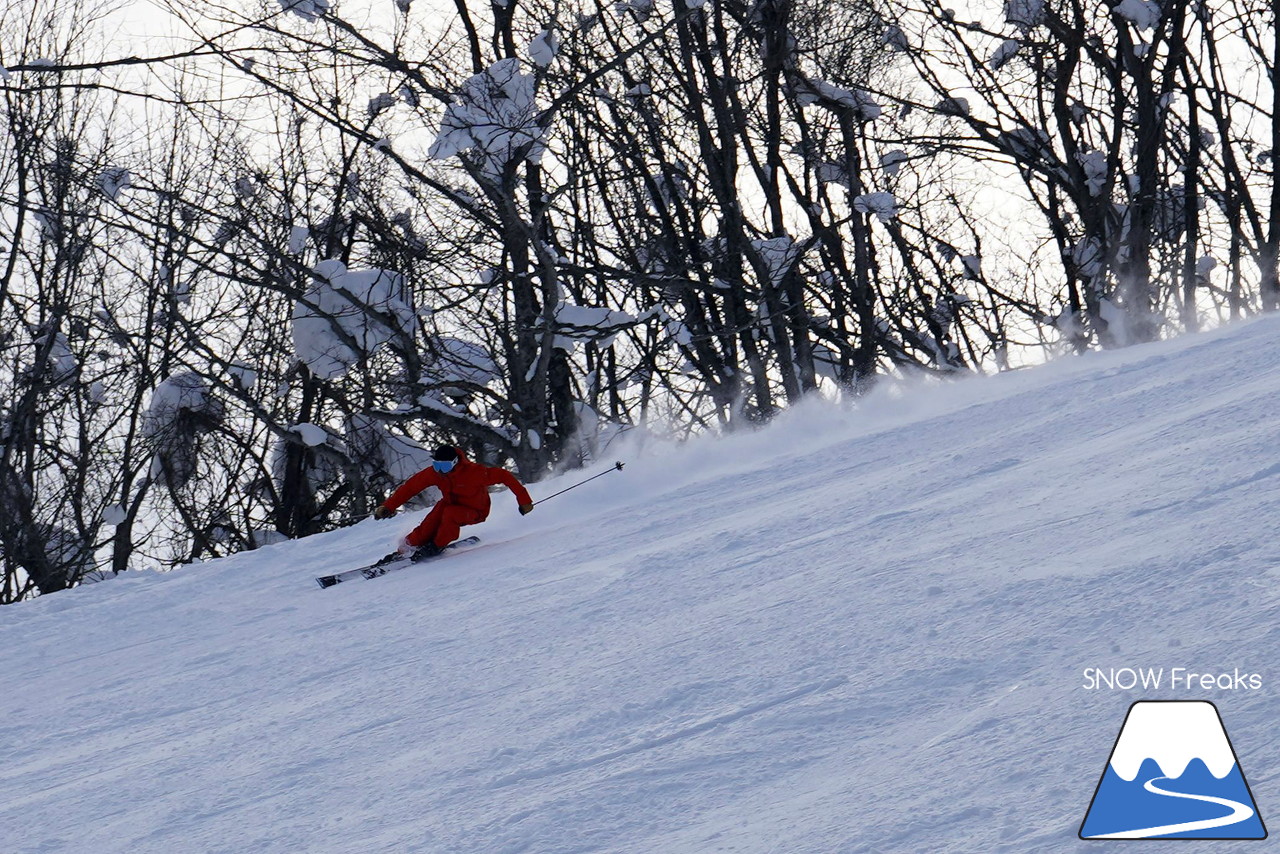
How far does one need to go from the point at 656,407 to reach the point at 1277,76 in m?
10.9

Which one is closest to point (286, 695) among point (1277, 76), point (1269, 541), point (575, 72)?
point (1269, 541)

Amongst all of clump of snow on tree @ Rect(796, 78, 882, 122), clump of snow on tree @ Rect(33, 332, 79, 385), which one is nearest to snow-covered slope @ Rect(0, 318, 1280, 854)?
clump of snow on tree @ Rect(796, 78, 882, 122)

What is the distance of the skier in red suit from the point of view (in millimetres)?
7789

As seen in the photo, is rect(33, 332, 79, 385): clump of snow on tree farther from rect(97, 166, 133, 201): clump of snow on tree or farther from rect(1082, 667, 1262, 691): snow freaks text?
rect(1082, 667, 1262, 691): snow freaks text

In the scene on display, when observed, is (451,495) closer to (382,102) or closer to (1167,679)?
(1167,679)

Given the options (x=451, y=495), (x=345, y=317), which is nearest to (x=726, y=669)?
(x=451, y=495)

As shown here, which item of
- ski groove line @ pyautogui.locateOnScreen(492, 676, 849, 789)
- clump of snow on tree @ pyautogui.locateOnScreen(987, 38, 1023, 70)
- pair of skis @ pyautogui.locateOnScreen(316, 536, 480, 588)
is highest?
clump of snow on tree @ pyautogui.locateOnScreen(987, 38, 1023, 70)

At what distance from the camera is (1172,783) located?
2.58 meters

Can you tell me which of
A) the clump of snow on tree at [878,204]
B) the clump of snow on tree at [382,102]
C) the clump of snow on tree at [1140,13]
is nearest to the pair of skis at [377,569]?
the clump of snow on tree at [382,102]

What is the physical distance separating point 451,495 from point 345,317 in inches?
289

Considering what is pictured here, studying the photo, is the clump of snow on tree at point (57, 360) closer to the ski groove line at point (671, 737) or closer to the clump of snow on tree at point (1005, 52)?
the clump of snow on tree at point (1005, 52)

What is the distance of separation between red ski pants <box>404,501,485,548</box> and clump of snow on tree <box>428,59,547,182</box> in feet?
19.5

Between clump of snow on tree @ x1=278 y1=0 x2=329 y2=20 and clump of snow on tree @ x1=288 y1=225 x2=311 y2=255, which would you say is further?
clump of snow on tree @ x1=288 y1=225 x2=311 y2=255

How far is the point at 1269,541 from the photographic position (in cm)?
378
